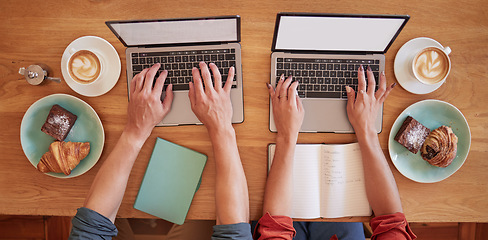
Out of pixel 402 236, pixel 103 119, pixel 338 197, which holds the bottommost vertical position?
pixel 402 236

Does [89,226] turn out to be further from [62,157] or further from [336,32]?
[336,32]

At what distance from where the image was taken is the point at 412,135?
0.94 m

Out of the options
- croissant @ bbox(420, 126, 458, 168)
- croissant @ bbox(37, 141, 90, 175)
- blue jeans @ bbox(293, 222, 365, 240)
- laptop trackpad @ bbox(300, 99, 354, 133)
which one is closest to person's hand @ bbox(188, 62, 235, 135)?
laptop trackpad @ bbox(300, 99, 354, 133)

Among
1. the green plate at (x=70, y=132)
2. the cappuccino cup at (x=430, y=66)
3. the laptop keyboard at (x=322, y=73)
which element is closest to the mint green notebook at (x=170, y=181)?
the green plate at (x=70, y=132)

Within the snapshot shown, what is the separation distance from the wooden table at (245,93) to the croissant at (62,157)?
0.07m

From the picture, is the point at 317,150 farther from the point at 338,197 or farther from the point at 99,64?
the point at 99,64

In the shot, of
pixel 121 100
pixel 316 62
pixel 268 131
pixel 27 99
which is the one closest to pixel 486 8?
pixel 316 62

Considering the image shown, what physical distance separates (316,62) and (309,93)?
0.35ft

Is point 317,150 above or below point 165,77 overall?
below

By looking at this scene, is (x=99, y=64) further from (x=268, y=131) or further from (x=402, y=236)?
(x=402, y=236)

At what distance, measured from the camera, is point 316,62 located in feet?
3.15

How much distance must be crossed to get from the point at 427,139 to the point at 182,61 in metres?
0.88

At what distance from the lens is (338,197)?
97cm

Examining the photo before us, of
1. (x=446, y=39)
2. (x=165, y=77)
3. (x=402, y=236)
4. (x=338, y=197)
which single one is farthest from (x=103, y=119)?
(x=446, y=39)
